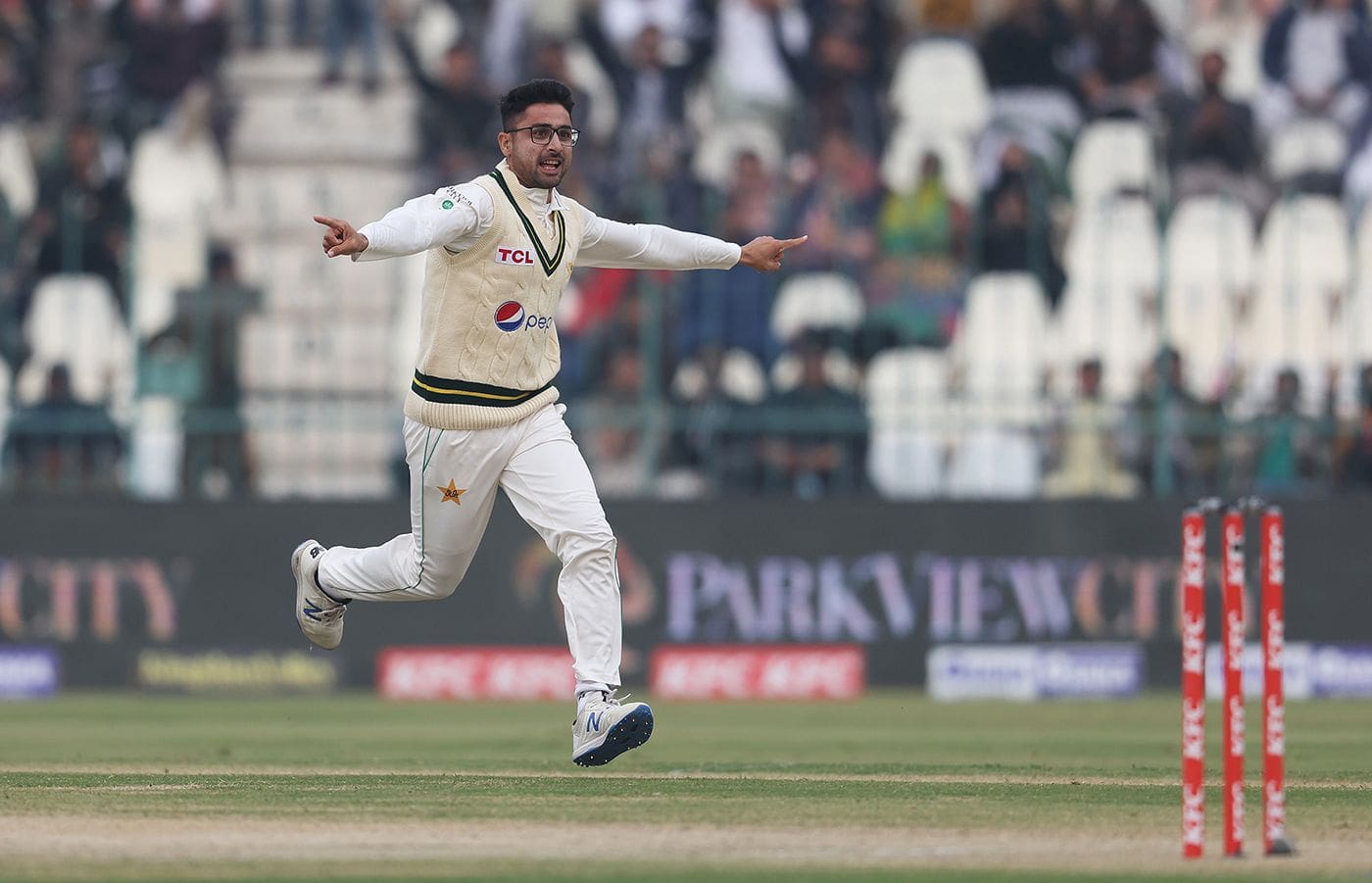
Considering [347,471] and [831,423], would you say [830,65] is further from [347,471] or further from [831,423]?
[347,471]

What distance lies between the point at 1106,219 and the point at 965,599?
2.99 meters

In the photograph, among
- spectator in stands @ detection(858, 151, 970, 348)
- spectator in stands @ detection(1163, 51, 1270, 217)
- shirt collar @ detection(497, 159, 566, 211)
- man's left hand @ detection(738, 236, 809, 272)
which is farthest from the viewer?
spectator in stands @ detection(1163, 51, 1270, 217)

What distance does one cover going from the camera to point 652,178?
55.1ft

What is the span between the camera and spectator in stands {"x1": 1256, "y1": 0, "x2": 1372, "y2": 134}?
18469mm

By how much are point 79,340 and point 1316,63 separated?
989 cm

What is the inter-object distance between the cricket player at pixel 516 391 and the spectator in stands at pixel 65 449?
7901mm

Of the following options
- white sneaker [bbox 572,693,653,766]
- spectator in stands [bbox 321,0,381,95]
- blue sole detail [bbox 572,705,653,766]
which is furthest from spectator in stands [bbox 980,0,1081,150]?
blue sole detail [bbox 572,705,653,766]

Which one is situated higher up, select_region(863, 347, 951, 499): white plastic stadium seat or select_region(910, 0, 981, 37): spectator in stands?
select_region(910, 0, 981, 37): spectator in stands

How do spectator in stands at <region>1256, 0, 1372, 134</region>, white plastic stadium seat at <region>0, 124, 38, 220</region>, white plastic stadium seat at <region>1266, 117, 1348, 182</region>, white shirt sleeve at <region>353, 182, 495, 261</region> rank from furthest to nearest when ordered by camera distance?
spectator in stands at <region>1256, 0, 1372, 134</region> → white plastic stadium seat at <region>1266, 117, 1348, 182</region> → white plastic stadium seat at <region>0, 124, 38, 220</region> → white shirt sleeve at <region>353, 182, 495, 261</region>

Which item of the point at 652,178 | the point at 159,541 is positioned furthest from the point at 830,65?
the point at 159,541

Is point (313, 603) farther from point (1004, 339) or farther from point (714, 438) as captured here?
point (1004, 339)

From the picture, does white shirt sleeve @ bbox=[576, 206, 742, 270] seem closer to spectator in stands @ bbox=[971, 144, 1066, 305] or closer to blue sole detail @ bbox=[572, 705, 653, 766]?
blue sole detail @ bbox=[572, 705, 653, 766]

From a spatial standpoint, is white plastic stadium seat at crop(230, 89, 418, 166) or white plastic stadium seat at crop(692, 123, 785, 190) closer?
white plastic stadium seat at crop(692, 123, 785, 190)

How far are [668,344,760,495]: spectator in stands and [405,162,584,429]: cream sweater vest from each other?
7555 mm
